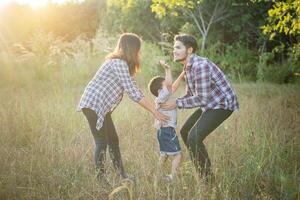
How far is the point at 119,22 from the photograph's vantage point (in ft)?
72.8

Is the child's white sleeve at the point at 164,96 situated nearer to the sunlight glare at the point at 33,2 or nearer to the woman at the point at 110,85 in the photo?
the woman at the point at 110,85

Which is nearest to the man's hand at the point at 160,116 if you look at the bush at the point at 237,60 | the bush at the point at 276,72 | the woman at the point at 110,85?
the woman at the point at 110,85

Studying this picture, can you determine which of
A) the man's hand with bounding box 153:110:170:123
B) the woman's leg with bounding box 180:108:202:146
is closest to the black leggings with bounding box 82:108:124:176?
the man's hand with bounding box 153:110:170:123

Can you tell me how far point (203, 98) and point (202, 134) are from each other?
0.36 m

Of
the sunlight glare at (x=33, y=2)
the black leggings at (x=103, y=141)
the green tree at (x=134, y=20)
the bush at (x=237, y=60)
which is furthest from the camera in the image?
the sunlight glare at (x=33, y=2)

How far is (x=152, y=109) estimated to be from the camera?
171 inches

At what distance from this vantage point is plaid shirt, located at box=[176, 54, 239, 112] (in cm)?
415

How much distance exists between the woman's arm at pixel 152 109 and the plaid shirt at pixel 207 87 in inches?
9.9

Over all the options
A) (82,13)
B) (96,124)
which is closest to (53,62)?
(96,124)

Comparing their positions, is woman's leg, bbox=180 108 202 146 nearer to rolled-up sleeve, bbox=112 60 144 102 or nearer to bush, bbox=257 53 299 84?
rolled-up sleeve, bbox=112 60 144 102

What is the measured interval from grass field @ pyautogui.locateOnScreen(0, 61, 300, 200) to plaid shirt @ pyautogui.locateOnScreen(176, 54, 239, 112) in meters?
0.64

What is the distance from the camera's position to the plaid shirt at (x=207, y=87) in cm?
415

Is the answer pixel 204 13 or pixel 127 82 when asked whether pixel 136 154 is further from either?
pixel 204 13

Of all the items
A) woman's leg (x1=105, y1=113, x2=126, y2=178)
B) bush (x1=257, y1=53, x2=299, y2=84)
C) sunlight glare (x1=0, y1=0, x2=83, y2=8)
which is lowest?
bush (x1=257, y1=53, x2=299, y2=84)
